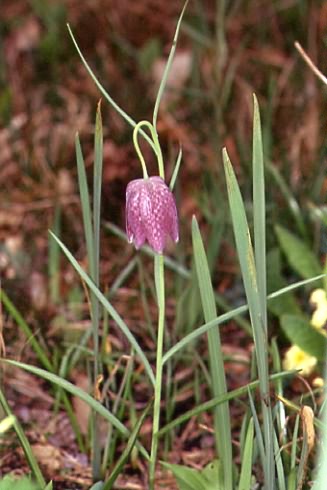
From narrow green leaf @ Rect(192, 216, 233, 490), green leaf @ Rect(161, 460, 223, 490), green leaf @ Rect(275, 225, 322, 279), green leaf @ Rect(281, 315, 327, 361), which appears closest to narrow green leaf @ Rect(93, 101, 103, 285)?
narrow green leaf @ Rect(192, 216, 233, 490)

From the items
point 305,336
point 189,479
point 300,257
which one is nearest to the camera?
point 189,479

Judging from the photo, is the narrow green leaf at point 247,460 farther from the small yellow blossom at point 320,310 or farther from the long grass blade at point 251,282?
Answer: the small yellow blossom at point 320,310

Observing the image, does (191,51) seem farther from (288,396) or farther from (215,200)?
(288,396)

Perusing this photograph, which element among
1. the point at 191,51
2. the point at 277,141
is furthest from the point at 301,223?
the point at 191,51

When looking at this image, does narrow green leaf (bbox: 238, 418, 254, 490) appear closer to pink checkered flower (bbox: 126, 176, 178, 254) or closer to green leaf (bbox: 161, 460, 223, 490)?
green leaf (bbox: 161, 460, 223, 490)

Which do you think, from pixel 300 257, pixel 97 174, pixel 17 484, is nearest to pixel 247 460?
pixel 17 484

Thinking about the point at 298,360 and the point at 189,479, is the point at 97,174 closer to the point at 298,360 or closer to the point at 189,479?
the point at 189,479

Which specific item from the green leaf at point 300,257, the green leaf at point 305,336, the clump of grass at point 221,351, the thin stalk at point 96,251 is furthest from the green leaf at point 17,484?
the green leaf at point 300,257
